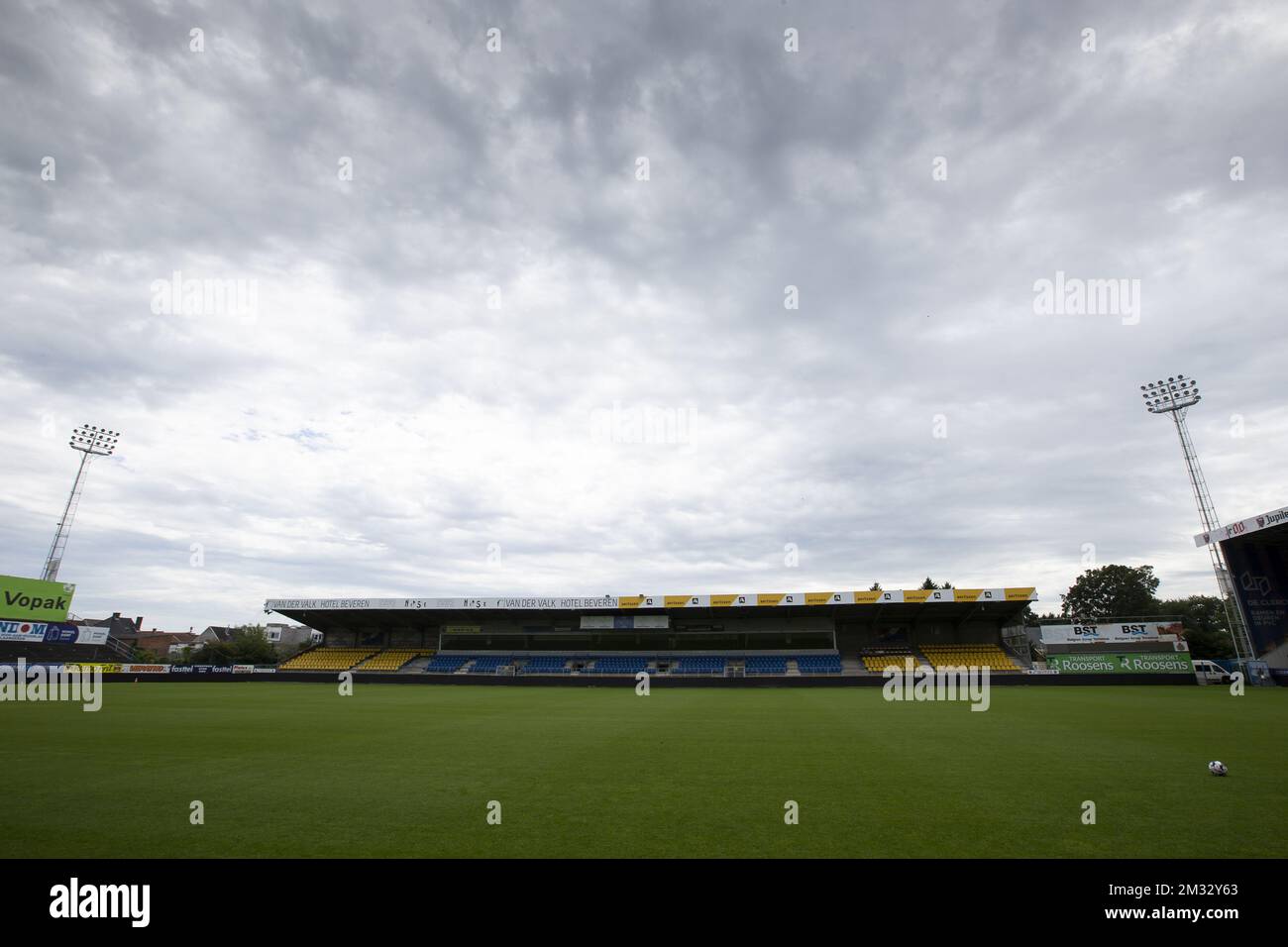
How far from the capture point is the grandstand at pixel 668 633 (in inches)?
1946

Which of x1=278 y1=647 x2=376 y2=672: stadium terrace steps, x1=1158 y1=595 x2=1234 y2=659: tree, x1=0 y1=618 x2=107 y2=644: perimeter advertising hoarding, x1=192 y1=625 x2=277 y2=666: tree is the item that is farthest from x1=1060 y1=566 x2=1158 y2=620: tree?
x1=0 y1=618 x2=107 y2=644: perimeter advertising hoarding

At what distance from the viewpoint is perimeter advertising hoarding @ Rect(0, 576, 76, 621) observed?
45.7 meters

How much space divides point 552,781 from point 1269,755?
12.4 metres

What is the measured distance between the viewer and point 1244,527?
3444 centimetres

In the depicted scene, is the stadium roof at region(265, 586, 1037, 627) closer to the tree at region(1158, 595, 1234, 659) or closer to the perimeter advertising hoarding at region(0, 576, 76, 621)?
the perimeter advertising hoarding at region(0, 576, 76, 621)

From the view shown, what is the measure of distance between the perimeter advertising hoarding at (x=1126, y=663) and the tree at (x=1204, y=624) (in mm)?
32201

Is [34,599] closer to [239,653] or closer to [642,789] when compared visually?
[239,653]

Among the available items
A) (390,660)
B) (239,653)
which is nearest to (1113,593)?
(390,660)

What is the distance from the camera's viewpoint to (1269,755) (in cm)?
1018

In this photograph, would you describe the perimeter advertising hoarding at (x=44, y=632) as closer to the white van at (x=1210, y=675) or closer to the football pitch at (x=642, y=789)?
the football pitch at (x=642, y=789)

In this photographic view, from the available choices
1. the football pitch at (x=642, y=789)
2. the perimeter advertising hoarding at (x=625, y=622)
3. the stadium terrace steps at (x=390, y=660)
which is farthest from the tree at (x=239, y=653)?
the football pitch at (x=642, y=789)

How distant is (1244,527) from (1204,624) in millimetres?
66682

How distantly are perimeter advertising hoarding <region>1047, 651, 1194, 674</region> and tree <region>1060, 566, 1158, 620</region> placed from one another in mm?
70820
